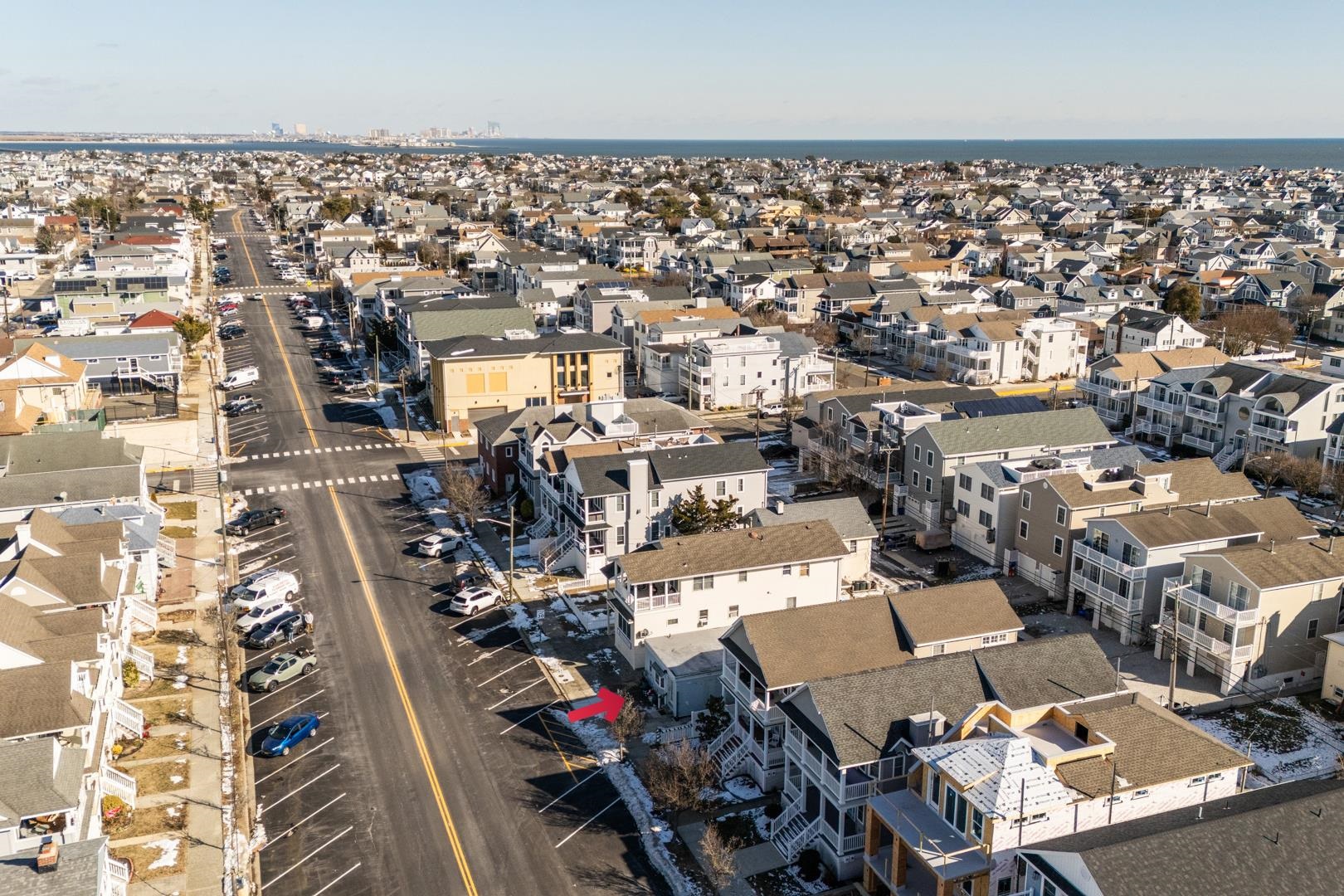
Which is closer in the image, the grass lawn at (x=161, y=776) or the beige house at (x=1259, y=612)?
the grass lawn at (x=161, y=776)

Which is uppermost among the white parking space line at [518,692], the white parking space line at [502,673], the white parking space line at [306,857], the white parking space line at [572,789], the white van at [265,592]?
the white van at [265,592]

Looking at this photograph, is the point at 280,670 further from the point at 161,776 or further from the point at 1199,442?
the point at 1199,442

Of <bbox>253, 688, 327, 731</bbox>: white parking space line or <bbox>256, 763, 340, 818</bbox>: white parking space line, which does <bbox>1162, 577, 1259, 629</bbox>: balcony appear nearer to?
<bbox>256, 763, 340, 818</bbox>: white parking space line

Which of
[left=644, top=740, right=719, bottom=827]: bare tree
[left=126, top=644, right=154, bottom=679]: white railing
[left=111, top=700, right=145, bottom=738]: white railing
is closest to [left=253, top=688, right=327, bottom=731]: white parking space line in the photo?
[left=111, top=700, right=145, bottom=738]: white railing

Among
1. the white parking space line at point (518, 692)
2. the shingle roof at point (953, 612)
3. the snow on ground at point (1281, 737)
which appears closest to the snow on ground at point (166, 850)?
the white parking space line at point (518, 692)

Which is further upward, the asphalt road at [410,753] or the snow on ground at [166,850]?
the snow on ground at [166,850]

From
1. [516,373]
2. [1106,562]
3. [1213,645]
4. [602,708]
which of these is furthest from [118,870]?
[516,373]

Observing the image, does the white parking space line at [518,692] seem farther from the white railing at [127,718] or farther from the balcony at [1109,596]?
the balcony at [1109,596]
